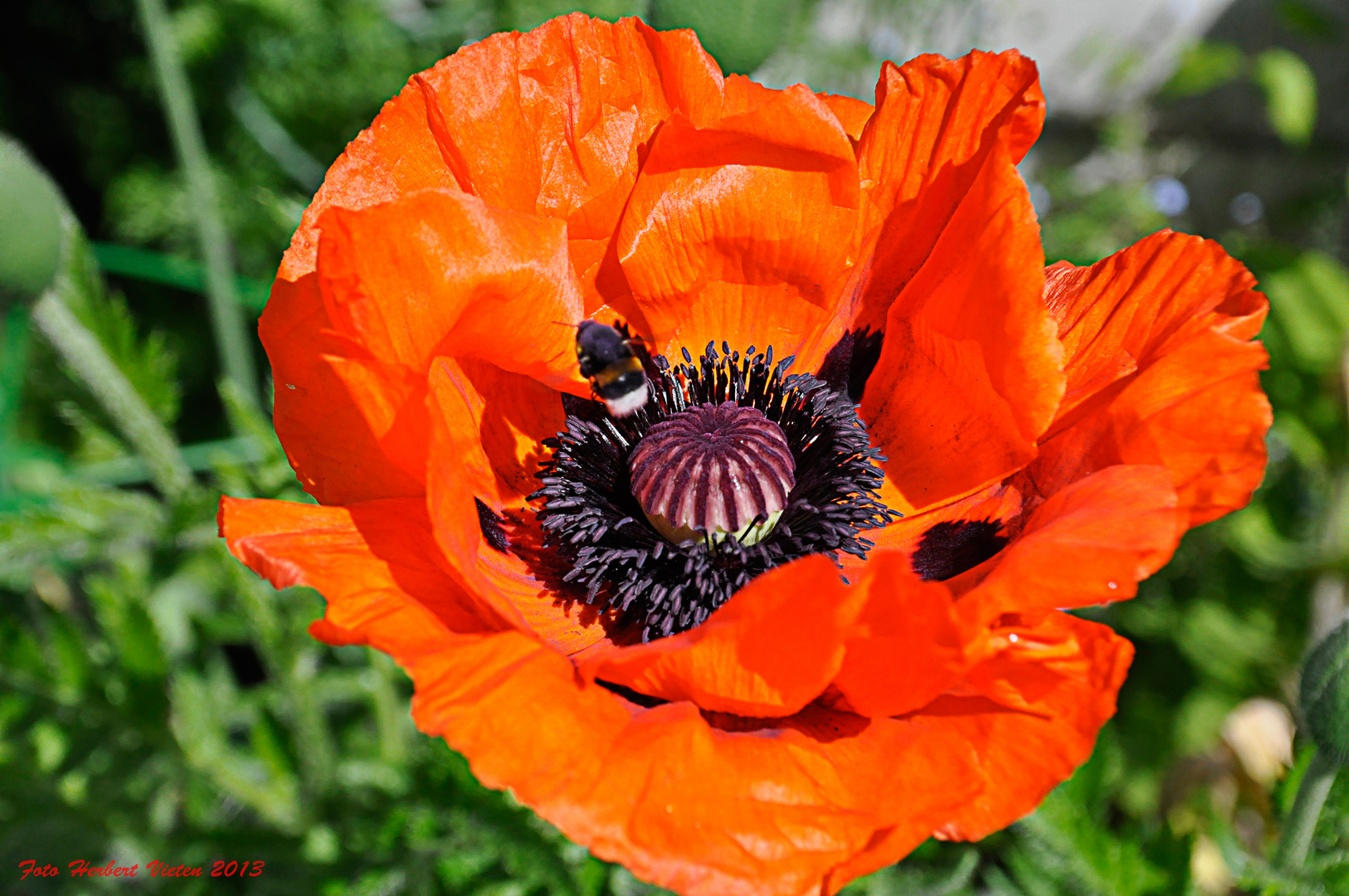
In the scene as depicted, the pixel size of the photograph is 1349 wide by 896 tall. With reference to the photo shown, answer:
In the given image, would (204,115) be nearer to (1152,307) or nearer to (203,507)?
(203,507)

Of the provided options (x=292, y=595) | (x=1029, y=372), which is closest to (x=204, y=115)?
(x=292, y=595)

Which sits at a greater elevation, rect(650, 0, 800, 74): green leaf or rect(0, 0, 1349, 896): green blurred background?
rect(650, 0, 800, 74): green leaf

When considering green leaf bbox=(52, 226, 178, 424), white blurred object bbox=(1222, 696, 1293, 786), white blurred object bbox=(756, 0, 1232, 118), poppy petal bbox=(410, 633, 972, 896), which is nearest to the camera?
poppy petal bbox=(410, 633, 972, 896)

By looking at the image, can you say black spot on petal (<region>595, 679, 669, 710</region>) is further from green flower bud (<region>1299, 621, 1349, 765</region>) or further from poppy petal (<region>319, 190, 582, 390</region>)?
green flower bud (<region>1299, 621, 1349, 765</region>)

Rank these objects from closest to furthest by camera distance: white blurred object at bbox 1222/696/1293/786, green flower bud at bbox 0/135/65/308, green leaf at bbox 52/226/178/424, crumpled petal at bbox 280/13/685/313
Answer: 1. crumpled petal at bbox 280/13/685/313
2. green flower bud at bbox 0/135/65/308
3. green leaf at bbox 52/226/178/424
4. white blurred object at bbox 1222/696/1293/786

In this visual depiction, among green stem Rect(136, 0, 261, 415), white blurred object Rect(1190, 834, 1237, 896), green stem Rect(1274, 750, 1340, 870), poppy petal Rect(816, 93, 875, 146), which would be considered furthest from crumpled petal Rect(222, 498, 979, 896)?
white blurred object Rect(1190, 834, 1237, 896)

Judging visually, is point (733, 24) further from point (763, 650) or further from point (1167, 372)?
point (763, 650)

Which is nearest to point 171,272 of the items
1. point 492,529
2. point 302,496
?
point 302,496
